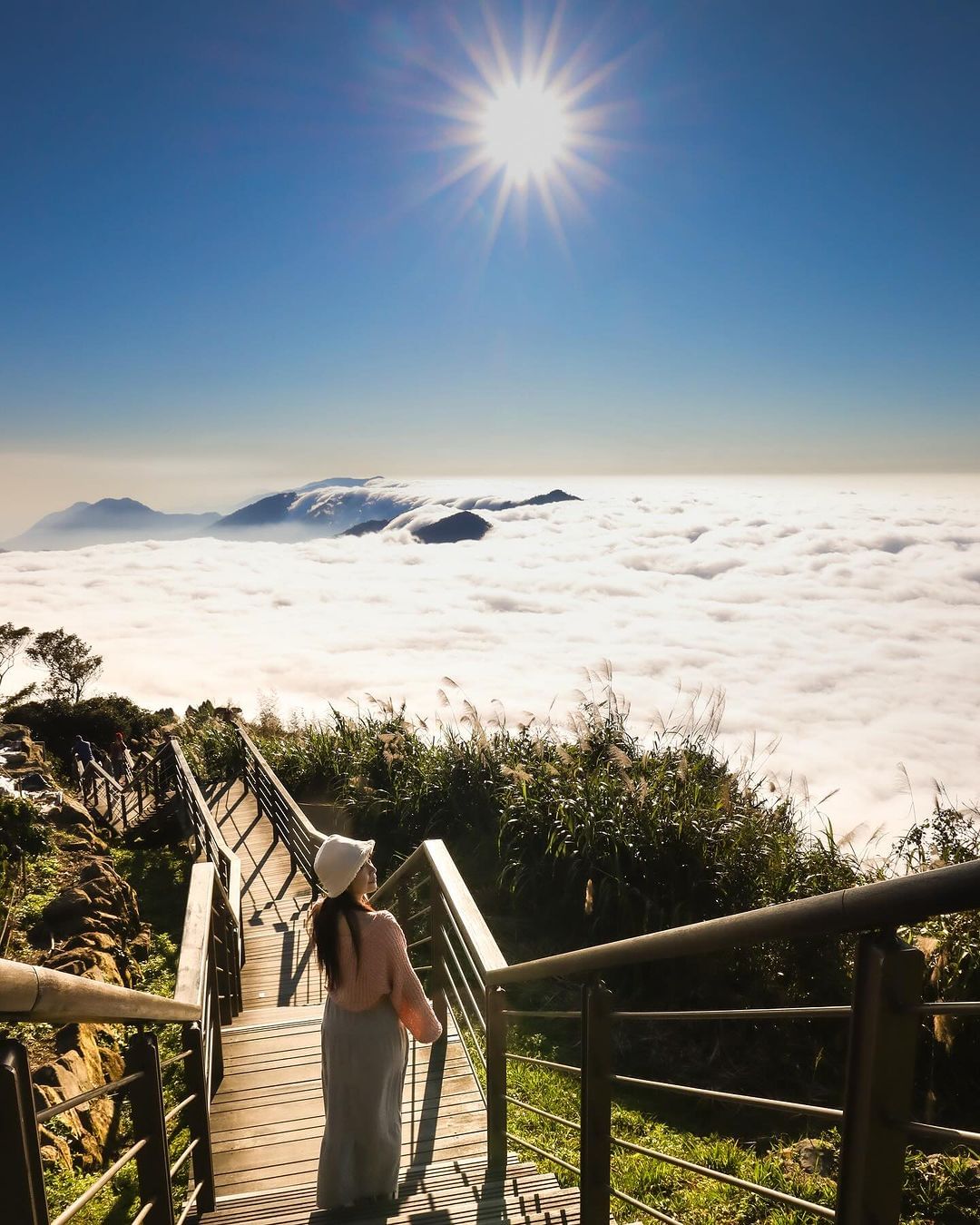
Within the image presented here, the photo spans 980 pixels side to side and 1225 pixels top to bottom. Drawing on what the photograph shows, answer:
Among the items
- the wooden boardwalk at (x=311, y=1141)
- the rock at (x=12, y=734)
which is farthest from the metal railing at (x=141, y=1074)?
the rock at (x=12, y=734)

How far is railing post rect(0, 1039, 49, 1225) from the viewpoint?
147 cm

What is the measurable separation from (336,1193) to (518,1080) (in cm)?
304

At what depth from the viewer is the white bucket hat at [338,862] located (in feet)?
12.3

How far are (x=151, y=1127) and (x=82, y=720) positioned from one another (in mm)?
31388

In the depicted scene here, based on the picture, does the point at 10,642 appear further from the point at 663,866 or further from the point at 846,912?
the point at 846,912

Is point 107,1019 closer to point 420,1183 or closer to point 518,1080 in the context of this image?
point 420,1183

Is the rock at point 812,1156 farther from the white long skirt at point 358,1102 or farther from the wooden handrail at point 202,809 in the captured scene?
the wooden handrail at point 202,809

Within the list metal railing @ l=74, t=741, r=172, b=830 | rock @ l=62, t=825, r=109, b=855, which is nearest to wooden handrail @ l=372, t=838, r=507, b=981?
rock @ l=62, t=825, r=109, b=855

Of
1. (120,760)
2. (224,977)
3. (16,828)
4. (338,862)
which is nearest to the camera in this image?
(338,862)

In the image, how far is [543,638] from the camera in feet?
589

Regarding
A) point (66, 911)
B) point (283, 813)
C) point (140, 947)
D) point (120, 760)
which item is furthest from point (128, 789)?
point (66, 911)

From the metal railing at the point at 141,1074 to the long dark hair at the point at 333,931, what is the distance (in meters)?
0.56

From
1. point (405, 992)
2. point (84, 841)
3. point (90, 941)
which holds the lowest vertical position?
point (84, 841)

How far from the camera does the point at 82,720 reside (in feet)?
101
